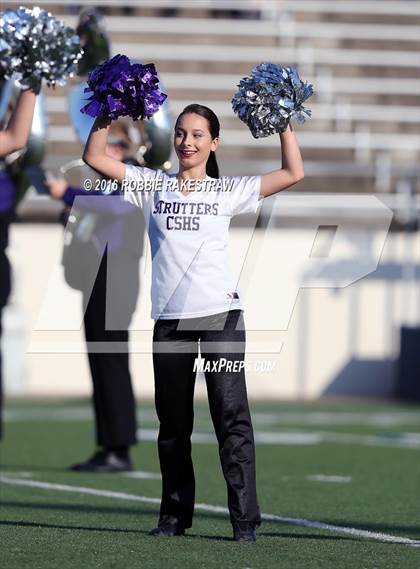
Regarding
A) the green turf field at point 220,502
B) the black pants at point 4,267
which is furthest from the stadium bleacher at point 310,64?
the black pants at point 4,267

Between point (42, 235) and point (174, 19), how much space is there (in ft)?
15.1

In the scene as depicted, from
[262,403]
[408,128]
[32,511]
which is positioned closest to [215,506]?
[32,511]

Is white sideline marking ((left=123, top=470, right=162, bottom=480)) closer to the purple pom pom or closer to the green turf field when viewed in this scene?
the green turf field

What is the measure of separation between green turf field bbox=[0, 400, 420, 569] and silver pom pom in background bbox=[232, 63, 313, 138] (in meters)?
1.23

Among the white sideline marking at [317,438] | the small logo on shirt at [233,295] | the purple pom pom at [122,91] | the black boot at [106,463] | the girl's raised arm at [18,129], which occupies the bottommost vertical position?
the white sideline marking at [317,438]

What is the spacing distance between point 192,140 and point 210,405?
782 millimetres

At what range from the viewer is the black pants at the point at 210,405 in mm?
4172

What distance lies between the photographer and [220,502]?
222 inches

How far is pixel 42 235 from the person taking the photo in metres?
15.2

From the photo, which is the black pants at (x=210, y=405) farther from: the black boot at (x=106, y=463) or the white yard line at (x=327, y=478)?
the black boot at (x=106, y=463)

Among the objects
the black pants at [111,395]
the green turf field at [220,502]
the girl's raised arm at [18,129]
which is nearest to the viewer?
the green turf field at [220,502]

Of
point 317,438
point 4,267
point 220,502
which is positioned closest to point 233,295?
point 220,502

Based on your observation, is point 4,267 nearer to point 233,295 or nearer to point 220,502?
point 220,502

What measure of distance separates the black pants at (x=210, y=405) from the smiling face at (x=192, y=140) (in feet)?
Result: 1.54
